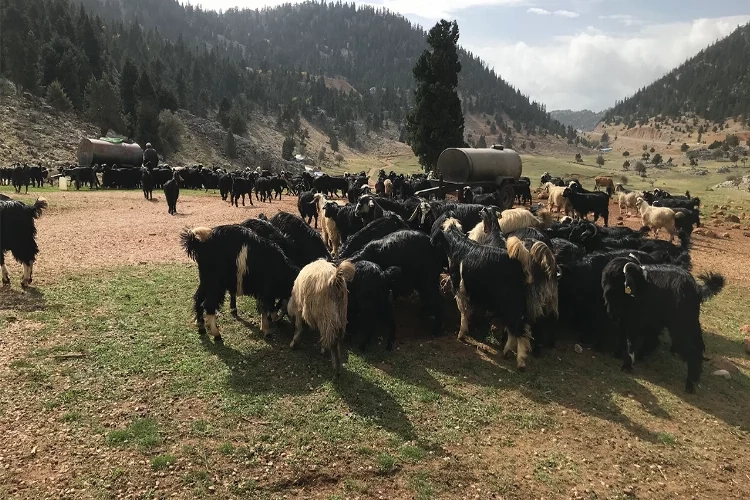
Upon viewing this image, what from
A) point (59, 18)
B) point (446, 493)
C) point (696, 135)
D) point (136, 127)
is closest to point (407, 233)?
point (446, 493)

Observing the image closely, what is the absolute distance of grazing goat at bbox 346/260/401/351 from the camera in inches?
283

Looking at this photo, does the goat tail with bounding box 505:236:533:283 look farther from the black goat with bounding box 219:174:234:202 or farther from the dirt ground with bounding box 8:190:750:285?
the black goat with bounding box 219:174:234:202

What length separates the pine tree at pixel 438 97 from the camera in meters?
31.3

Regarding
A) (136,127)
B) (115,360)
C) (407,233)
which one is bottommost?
(115,360)

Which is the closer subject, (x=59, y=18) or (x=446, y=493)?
(x=446, y=493)

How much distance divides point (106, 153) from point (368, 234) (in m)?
33.4

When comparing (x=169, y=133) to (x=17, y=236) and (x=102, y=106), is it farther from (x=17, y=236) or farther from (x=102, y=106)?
(x=17, y=236)

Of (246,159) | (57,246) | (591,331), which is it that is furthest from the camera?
(246,159)

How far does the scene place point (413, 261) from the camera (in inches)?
325

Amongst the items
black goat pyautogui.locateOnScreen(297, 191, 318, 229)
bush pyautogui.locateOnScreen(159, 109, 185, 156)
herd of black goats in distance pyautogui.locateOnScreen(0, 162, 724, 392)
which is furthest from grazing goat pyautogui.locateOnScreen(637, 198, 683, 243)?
bush pyautogui.locateOnScreen(159, 109, 185, 156)

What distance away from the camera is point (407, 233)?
8477mm

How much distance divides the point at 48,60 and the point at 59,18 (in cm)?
1787

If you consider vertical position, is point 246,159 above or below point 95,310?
above

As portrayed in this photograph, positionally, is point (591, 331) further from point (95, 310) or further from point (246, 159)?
point (246, 159)
